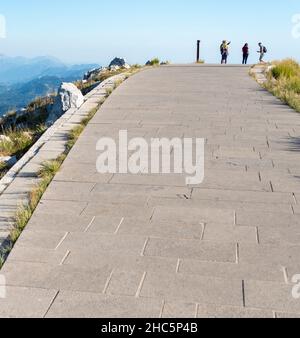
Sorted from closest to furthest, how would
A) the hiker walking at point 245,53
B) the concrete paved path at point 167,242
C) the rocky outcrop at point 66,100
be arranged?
the concrete paved path at point 167,242, the rocky outcrop at point 66,100, the hiker walking at point 245,53

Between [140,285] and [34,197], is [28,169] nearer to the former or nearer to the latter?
[34,197]

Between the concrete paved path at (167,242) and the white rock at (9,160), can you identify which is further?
the white rock at (9,160)

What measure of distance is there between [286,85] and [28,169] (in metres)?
9.28

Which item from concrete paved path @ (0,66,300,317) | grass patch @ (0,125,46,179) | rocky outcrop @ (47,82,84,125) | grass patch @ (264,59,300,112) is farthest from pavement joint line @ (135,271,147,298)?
grass patch @ (264,59,300,112)

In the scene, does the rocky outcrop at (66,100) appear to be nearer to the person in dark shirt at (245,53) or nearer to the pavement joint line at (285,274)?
the pavement joint line at (285,274)

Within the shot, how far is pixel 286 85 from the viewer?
12750 mm

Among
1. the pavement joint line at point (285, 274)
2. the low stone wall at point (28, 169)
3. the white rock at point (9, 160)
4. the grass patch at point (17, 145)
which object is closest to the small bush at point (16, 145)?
the grass patch at point (17, 145)

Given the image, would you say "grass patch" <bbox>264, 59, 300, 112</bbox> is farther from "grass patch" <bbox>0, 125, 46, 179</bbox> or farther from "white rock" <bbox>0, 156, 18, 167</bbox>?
"white rock" <bbox>0, 156, 18, 167</bbox>

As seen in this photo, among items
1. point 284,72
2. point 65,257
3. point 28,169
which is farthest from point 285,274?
point 284,72

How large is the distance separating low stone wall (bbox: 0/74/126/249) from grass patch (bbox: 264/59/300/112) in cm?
478

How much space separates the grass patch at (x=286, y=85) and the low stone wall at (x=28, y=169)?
478 centimetres

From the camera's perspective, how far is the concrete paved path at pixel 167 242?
124 inches

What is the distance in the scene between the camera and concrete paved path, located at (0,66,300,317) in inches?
124
